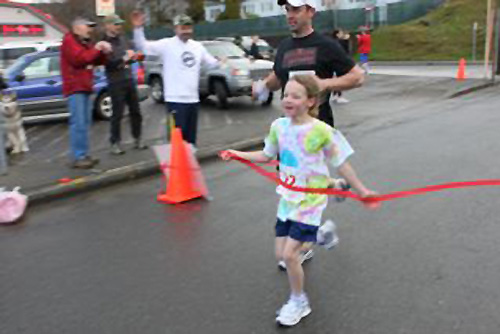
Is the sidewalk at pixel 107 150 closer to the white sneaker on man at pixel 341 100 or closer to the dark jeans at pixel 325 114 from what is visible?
the white sneaker on man at pixel 341 100

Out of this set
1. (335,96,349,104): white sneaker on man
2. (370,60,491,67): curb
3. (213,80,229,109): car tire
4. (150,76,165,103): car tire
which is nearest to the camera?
(213,80,229,109): car tire

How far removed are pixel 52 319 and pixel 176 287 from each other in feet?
2.82

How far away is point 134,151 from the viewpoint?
27.8 feet

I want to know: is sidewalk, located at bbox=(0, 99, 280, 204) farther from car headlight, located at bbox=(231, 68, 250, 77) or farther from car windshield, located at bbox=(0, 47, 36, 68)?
car windshield, located at bbox=(0, 47, 36, 68)

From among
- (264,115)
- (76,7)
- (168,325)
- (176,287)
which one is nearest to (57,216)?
(176,287)

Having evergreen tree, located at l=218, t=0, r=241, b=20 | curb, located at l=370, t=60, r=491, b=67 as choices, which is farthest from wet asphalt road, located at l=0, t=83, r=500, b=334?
evergreen tree, located at l=218, t=0, r=241, b=20

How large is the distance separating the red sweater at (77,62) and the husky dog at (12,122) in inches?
67.5

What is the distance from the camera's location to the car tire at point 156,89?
1523 cm

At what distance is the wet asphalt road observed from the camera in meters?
3.46

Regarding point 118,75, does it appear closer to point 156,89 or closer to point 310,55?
point 310,55

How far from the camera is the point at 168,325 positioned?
135 inches

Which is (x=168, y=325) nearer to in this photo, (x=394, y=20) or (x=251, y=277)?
(x=251, y=277)

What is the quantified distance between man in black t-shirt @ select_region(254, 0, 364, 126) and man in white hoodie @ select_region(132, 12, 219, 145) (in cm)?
293

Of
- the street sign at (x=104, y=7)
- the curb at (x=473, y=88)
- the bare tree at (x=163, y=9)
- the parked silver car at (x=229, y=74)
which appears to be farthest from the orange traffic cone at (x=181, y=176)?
the bare tree at (x=163, y=9)
